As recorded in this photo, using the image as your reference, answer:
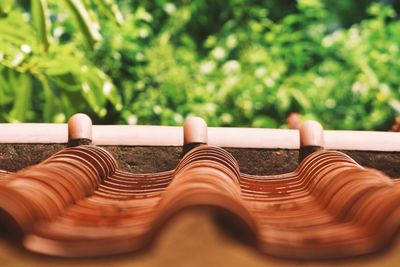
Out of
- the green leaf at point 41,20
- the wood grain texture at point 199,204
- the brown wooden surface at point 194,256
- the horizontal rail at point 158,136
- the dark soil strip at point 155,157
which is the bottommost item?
the brown wooden surface at point 194,256

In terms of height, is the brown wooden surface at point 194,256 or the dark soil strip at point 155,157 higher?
the dark soil strip at point 155,157

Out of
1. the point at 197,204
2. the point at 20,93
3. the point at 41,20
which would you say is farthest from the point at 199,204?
the point at 20,93

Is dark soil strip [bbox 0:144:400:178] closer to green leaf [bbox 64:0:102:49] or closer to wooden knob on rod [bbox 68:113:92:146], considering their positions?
wooden knob on rod [bbox 68:113:92:146]

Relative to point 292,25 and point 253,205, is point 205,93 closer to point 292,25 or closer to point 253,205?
point 292,25

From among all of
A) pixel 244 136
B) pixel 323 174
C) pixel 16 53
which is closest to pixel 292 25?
pixel 16 53

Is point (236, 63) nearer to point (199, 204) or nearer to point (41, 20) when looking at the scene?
point (41, 20)

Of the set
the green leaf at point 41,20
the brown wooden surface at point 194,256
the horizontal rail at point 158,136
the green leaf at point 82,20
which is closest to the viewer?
the brown wooden surface at point 194,256

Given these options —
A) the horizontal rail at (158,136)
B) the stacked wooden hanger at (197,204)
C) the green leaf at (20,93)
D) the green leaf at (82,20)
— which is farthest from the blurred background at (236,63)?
the stacked wooden hanger at (197,204)

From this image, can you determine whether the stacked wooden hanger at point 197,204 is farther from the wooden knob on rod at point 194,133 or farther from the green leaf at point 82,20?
the green leaf at point 82,20
